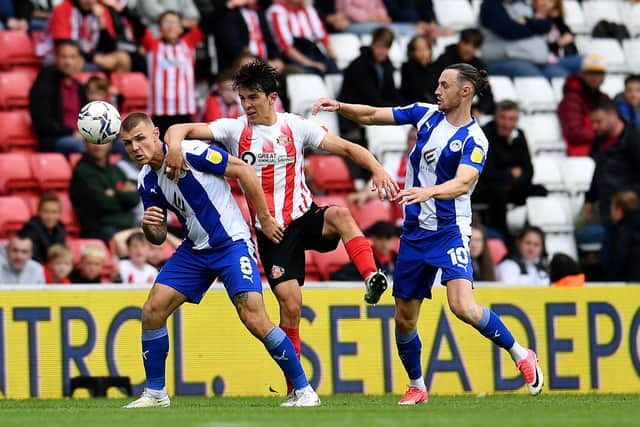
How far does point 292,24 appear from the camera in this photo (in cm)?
1823

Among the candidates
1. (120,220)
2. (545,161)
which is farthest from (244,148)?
(545,161)

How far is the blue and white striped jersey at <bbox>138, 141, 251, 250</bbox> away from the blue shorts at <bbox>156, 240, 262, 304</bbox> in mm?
63

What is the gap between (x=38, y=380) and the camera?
530 inches

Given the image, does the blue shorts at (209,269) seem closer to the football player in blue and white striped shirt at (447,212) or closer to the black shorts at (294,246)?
the black shorts at (294,246)

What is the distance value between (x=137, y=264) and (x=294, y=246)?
363cm

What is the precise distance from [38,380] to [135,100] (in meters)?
4.66

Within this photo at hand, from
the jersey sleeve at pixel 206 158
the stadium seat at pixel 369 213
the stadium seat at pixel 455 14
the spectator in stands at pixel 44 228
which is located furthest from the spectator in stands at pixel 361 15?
the jersey sleeve at pixel 206 158

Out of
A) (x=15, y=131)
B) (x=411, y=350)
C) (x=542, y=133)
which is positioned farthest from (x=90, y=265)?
(x=542, y=133)

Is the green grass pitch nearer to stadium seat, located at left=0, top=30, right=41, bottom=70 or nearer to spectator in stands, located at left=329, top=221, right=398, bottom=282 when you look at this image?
spectator in stands, located at left=329, top=221, right=398, bottom=282

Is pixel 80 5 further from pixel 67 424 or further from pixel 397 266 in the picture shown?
pixel 67 424

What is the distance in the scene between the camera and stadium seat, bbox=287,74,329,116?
17.4 m

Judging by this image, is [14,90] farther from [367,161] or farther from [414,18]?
[367,161]

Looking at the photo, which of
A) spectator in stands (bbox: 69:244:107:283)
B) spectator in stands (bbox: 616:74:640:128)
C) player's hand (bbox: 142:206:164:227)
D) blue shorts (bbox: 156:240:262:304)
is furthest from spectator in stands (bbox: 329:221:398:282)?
spectator in stands (bbox: 616:74:640:128)

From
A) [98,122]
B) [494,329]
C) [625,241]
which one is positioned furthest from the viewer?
[625,241]
